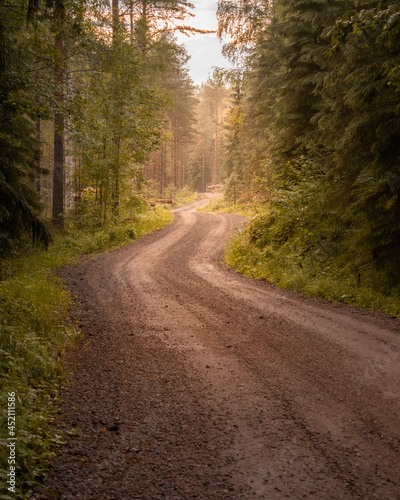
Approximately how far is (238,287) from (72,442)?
7135mm

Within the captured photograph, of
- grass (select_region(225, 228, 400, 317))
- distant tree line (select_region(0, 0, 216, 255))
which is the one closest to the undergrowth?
grass (select_region(225, 228, 400, 317))

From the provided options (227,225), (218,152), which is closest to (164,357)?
(227,225)

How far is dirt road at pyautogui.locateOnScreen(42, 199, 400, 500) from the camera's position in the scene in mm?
3104

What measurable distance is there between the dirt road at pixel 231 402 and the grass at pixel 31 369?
0.67ft

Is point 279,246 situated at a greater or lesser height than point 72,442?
greater

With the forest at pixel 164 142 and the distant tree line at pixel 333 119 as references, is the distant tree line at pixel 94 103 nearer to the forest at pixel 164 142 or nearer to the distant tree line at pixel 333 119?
the forest at pixel 164 142

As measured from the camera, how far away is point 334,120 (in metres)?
9.73

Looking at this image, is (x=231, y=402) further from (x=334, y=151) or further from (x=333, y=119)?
(x=334, y=151)

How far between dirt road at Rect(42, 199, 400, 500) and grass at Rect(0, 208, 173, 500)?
0.21 meters

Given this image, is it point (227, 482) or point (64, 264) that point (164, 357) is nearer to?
point (227, 482)

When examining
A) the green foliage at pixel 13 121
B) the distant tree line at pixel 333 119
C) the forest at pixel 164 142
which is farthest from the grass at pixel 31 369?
the distant tree line at pixel 333 119

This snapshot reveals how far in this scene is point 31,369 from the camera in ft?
16.0

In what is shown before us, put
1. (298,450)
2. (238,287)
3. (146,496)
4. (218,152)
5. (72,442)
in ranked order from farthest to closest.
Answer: (218,152) → (238,287) → (72,442) → (298,450) → (146,496)

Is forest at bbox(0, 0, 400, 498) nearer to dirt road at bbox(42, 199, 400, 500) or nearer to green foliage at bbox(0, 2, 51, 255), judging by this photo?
green foliage at bbox(0, 2, 51, 255)
